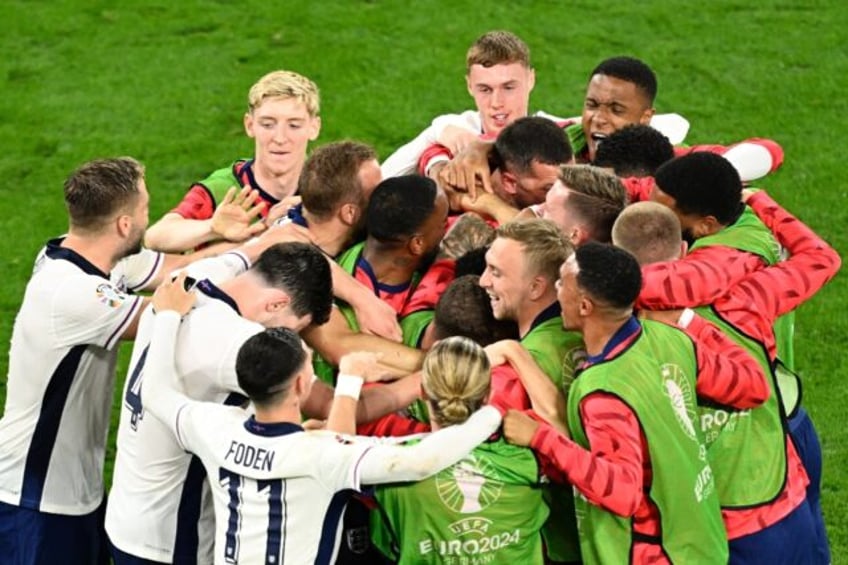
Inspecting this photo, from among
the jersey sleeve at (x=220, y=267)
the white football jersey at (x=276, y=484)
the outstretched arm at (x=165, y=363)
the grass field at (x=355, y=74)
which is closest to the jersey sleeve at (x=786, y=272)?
Answer: the white football jersey at (x=276, y=484)

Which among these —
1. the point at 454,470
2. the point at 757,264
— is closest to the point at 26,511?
the point at 454,470

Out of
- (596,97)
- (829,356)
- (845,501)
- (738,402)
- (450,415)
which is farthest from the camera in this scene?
(829,356)

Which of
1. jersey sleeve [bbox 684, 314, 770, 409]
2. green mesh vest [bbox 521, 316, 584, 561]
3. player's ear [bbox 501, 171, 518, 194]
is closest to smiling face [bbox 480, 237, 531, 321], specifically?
green mesh vest [bbox 521, 316, 584, 561]

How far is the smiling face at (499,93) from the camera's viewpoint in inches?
289

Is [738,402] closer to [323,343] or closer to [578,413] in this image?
[578,413]

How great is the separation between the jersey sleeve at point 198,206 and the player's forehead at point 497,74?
1.41 meters

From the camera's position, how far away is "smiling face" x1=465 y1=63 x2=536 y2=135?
24.1 feet

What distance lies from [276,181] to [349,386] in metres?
1.98

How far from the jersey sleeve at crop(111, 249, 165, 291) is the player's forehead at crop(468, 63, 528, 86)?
1755 mm

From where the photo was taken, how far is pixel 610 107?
22.8 ft

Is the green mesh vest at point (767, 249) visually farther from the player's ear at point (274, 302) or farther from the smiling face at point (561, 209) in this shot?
the player's ear at point (274, 302)

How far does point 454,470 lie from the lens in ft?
16.7

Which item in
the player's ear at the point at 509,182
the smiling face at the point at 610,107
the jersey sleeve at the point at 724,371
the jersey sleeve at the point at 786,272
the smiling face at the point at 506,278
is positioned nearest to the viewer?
the jersey sleeve at the point at 724,371

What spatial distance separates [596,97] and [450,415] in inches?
95.5
